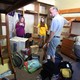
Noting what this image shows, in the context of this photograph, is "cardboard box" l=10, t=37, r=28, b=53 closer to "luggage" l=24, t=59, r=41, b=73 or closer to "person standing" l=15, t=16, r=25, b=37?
"person standing" l=15, t=16, r=25, b=37

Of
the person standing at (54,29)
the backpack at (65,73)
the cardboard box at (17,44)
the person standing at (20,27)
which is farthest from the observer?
the person standing at (20,27)

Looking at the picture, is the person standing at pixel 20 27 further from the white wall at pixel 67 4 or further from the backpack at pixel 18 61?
the white wall at pixel 67 4

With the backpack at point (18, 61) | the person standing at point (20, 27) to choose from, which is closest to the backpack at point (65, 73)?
the backpack at point (18, 61)

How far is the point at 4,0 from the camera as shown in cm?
114

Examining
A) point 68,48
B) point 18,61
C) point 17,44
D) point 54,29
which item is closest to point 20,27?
point 17,44

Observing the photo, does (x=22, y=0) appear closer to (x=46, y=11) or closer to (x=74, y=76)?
(x=74, y=76)

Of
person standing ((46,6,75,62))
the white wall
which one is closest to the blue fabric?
person standing ((46,6,75,62))

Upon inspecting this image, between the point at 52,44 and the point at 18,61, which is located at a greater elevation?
the point at 52,44

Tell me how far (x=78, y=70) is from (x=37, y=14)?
291 cm

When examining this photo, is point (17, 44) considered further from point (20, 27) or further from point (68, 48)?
point (68, 48)

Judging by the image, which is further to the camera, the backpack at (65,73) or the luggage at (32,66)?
the luggage at (32,66)

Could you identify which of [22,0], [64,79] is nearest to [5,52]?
[64,79]

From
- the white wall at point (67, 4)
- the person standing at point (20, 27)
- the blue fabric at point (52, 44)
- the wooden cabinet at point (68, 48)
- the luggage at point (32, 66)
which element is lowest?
the luggage at point (32, 66)

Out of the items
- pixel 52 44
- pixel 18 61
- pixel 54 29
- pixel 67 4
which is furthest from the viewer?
pixel 67 4
